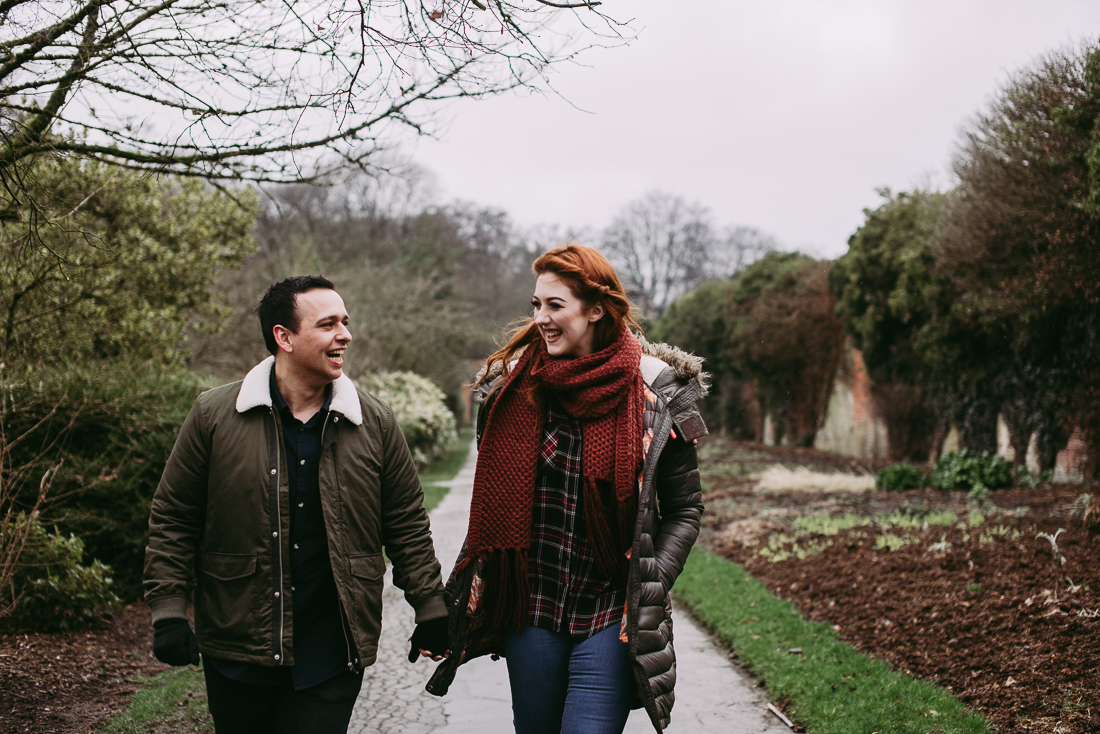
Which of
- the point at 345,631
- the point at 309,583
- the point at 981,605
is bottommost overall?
the point at 981,605

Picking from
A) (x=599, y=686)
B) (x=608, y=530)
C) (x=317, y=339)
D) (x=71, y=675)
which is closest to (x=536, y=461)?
(x=608, y=530)

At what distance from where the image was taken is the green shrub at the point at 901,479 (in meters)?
12.8

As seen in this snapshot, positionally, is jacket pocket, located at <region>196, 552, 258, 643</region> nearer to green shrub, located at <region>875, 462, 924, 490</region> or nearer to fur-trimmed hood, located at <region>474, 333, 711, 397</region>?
fur-trimmed hood, located at <region>474, 333, 711, 397</region>

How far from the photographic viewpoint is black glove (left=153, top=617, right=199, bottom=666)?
7.92 ft

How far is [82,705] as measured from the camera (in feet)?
14.3

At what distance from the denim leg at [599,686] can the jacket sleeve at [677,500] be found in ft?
1.06

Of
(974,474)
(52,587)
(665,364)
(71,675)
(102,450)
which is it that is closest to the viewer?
(665,364)

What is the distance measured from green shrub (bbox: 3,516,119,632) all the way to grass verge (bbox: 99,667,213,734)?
0.96 m

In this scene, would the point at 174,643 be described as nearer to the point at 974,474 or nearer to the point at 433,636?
the point at 433,636

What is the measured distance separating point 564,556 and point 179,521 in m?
1.25

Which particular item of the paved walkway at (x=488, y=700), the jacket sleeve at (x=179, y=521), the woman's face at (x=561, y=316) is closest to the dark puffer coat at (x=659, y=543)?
the woman's face at (x=561, y=316)

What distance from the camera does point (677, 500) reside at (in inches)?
110

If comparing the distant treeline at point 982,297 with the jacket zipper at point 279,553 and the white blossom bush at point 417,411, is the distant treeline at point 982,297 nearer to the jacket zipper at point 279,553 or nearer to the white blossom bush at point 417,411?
the jacket zipper at point 279,553

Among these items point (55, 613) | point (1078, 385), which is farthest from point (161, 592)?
point (1078, 385)
